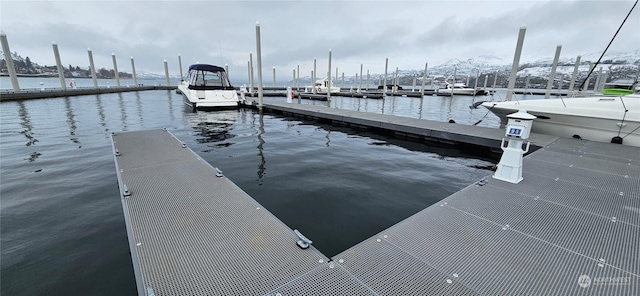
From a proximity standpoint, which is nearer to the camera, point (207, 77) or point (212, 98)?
point (212, 98)

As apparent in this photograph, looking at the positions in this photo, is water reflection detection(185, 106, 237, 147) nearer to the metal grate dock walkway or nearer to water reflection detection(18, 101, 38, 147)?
water reflection detection(18, 101, 38, 147)

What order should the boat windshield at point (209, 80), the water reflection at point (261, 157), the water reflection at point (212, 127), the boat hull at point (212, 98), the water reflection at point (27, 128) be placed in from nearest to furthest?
the water reflection at point (261, 157)
the water reflection at point (27, 128)
the water reflection at point (212, 127)
the boat hull at point (212, 98)
the boat windshield at point (209, 80)

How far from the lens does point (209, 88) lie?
15.6 m

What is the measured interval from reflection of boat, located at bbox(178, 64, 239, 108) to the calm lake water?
5475 mm

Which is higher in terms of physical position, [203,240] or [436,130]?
[436,130]

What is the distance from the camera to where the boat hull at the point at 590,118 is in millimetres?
6598

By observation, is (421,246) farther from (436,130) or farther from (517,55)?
(517,55)

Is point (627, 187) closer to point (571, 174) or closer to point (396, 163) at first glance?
point (571, 174)

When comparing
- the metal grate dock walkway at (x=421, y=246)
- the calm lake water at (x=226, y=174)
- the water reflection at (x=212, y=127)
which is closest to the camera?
the metal grate dock walkway at (x=421, y=246)

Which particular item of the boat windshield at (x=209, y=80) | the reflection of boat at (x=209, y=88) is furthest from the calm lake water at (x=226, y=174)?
the boat windshield at (x=209, y=80)

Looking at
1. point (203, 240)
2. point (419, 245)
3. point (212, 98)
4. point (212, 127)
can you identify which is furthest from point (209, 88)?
point (419, 245)

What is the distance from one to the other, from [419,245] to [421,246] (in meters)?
0.02

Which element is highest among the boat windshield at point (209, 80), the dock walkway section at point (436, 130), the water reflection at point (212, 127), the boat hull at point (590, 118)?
the boat windshield at point (209, 80)

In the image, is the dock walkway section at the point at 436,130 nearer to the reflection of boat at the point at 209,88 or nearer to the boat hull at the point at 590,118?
the boat hull at the point at 590,118
